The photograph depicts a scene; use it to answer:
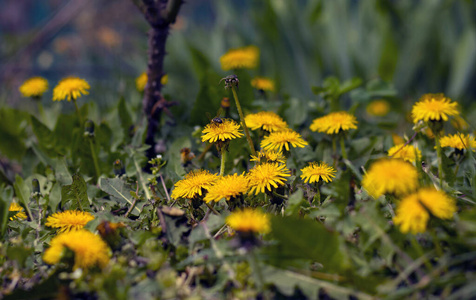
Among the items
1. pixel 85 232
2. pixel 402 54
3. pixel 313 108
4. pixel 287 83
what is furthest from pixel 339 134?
pixel 402 54

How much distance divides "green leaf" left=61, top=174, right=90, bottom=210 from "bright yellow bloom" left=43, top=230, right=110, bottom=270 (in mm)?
292

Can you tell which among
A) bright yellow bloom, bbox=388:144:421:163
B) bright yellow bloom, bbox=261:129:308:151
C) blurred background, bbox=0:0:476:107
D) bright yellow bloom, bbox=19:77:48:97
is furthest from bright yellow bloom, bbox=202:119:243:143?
blurred background, bbox=0:0:476:107

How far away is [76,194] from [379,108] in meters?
2.86

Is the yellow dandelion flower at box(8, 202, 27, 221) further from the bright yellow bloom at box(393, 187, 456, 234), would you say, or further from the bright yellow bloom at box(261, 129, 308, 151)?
the bright yellow bloom at box(393, 187, 456, 234)

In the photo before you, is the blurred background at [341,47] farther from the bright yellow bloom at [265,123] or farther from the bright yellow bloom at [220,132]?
the bright yellow bloom at [220,132]

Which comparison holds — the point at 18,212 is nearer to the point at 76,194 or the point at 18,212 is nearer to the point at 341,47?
the point at 76,194

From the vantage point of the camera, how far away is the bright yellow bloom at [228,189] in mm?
981

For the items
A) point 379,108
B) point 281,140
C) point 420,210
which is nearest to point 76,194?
point 281,140

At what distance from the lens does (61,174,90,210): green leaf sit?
116cm

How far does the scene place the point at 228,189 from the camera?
99 cm

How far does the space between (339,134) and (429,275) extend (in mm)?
642

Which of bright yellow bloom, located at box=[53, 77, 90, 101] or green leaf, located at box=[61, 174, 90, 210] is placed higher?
bright yellow bloom, located at box=[53, 77, 90, 101]

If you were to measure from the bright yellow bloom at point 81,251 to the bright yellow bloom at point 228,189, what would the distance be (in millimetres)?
250

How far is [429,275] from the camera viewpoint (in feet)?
2.48
